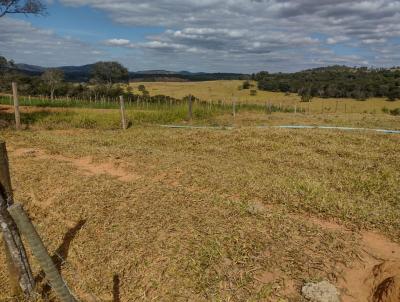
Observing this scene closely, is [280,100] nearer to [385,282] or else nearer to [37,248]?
[385,282]

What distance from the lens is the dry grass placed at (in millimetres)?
3670

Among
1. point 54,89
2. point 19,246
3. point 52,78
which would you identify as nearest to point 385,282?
point 19,246

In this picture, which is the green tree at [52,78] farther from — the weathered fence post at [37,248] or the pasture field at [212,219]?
the weathered fence post at [37,248]

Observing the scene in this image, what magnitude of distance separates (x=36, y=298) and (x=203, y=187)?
3213 mm

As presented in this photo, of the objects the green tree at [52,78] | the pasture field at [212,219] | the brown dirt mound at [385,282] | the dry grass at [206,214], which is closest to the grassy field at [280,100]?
the green tree at [52,78]

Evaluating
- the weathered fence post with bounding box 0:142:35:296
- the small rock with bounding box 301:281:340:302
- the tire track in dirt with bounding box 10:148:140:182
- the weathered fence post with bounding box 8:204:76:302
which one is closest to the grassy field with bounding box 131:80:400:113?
the tire track in dirt with bounding box 10:148:140:182

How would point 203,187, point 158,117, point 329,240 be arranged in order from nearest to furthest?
point 329,240 → point 203,187 → point 158,117

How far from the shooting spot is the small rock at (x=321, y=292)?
3.31 metres

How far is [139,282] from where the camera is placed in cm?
367

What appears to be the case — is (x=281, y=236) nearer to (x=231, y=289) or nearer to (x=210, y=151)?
(x=231, y=289)

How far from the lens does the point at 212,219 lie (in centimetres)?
477

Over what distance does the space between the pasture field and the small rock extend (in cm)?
9

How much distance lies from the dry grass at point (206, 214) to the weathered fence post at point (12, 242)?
41cm

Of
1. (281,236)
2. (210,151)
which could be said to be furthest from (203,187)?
(210,151)
